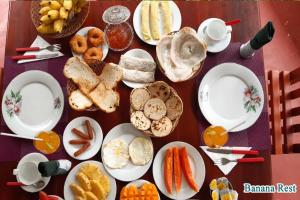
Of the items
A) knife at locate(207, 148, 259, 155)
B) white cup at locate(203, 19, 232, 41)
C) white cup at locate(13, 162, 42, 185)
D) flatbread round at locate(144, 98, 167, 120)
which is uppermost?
white cup at locate(203, 19, 232, 41)

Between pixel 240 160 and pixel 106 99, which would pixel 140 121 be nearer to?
pixel 106 99

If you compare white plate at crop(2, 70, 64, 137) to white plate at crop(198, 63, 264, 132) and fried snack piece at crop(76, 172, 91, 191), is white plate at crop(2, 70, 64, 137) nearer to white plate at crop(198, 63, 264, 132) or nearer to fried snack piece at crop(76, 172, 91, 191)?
fried snack piece at crop(76, 172, 91, 191)

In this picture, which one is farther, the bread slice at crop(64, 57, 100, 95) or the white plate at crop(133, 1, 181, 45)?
the white plate at crop(133, 1, 181, 45)

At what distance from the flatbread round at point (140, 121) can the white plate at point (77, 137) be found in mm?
151

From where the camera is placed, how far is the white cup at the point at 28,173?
121cm

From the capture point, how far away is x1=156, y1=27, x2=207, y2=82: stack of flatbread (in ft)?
3.99

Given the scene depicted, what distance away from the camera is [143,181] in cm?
122

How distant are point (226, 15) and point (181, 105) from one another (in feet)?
1.53

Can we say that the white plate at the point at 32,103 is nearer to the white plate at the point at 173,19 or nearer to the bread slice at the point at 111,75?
the bread slice at the point at 111,75

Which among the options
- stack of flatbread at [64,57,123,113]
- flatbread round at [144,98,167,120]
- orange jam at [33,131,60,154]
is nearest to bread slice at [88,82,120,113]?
stack of flatbread at [64,57,123,113]

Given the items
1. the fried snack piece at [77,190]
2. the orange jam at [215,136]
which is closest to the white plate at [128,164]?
the fried snack piece at [77,190]

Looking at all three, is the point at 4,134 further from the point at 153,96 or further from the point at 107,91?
the point at 153,96

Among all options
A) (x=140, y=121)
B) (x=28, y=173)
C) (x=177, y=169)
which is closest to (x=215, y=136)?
(x=177, y=169)

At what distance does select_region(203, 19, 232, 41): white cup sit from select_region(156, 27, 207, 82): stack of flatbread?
0.11 metres
